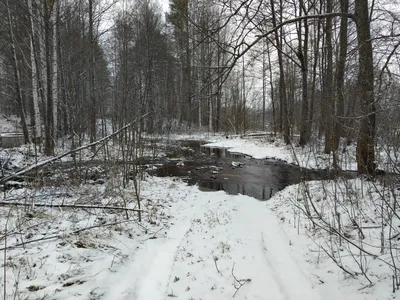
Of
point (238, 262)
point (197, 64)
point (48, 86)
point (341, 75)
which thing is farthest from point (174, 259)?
point (48, 86)

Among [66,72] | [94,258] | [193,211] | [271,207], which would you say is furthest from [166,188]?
[66,72]

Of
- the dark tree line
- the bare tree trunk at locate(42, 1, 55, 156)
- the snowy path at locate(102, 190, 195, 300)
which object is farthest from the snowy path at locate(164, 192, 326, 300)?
the bare tree trunk at locate(42, 1, 55, 156)

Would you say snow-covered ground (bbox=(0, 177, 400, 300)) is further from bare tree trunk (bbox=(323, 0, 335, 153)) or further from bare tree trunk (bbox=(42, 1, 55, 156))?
bare tree trunk (bbox=(42, 1, 55, 156))

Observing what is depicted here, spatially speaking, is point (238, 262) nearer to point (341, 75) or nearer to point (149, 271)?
point (149, 271)

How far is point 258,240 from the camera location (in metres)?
4.53

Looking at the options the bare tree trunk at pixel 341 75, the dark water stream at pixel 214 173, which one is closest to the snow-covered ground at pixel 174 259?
the dark water stream at pixel 214 173

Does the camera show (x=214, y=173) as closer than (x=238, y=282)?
No

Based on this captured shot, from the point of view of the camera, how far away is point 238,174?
10.9 meters

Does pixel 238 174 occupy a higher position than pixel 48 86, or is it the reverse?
pixel 48 86

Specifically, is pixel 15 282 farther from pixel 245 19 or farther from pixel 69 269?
pixel 245 19

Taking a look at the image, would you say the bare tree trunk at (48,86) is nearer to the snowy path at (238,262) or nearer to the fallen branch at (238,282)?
the snowy path at (238,262)

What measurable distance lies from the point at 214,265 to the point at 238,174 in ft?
24.0

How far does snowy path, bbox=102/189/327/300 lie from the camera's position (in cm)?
303

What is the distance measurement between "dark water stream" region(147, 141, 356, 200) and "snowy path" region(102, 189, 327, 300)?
123 inches
